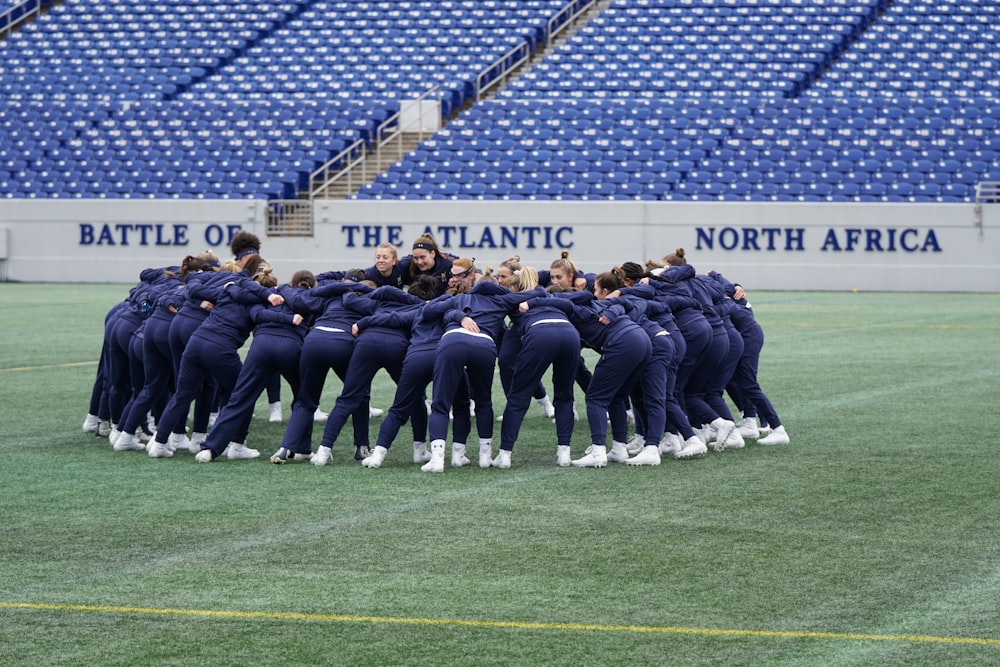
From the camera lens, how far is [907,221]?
107 feet

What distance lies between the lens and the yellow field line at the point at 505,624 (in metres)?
6.03

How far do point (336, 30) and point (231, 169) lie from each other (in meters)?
6.49

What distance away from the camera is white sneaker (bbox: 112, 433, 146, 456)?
37.3ft

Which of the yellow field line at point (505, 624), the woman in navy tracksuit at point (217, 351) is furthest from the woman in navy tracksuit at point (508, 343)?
the yellow field line at point (505, 624)

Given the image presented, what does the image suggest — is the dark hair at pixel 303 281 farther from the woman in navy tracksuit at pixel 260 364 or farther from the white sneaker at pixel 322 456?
the white sneaker at pixel 322 456

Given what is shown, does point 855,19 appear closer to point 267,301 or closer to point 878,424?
point 878,424

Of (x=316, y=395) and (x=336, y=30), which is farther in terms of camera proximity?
(x=336, y=30)

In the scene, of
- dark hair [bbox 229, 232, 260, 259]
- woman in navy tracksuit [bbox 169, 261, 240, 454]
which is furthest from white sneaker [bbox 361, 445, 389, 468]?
dark hair [bbox 229, 232, 260, 259]

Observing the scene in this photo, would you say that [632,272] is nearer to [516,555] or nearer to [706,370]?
[706,370]

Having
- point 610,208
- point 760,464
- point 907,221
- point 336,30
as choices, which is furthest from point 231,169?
point 760,464

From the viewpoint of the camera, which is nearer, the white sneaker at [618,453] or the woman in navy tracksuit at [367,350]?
the woman in navy tracksuit at [367,350]

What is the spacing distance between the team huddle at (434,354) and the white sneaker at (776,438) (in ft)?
0.07

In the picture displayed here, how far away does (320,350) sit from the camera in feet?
34.6

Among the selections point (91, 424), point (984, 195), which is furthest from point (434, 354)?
point (984, 195)
